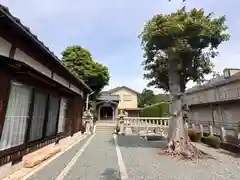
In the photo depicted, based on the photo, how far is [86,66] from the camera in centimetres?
2095

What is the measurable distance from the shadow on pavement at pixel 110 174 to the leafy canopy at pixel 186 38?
5131 millimetres

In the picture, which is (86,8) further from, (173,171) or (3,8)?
(173,171)

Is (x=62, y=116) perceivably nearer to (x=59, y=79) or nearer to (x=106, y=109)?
(x=59, y=79)

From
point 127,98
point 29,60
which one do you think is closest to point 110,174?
point 29,60

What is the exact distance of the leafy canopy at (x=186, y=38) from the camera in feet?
22.8

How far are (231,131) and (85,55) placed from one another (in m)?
17.4

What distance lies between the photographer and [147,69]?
359 inches

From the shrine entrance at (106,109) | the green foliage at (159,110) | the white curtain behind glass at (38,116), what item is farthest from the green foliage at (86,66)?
the white curtain behind glass at (38,116)

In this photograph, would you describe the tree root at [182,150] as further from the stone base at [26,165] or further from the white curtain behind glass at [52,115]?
the white curtain behind glass at [52,115]

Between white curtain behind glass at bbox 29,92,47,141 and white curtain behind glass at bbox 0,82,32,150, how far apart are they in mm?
481

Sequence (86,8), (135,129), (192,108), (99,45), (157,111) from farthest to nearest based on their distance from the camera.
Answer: (157,111) < (192,108) < (135,129) < (99,45) < (86,8)

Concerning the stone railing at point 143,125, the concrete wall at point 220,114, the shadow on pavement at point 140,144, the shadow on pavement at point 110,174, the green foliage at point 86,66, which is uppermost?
the green foliage at point 86,66

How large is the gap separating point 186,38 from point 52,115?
6.33 meters

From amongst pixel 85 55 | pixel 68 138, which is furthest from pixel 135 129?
pixel 85 55
